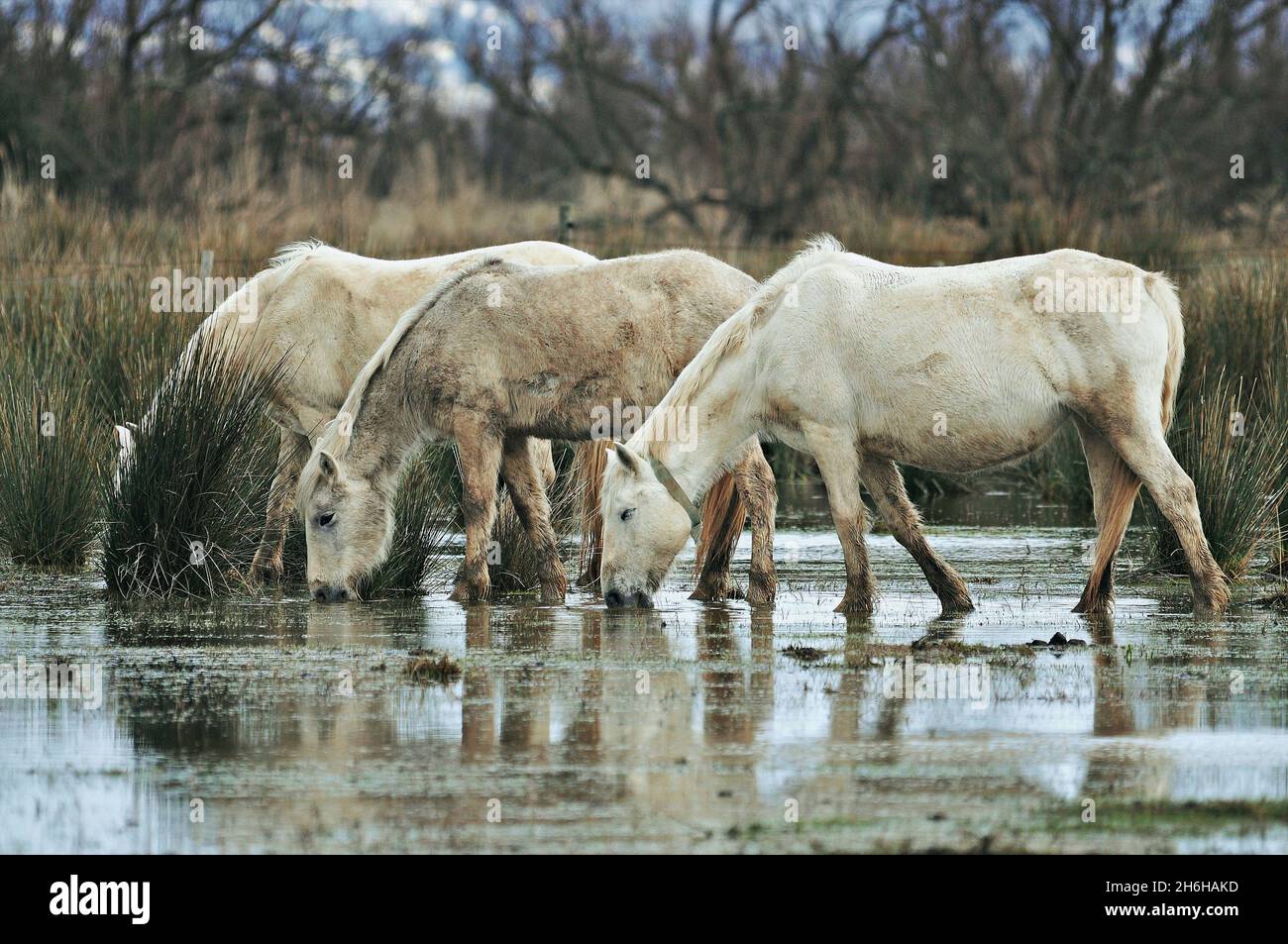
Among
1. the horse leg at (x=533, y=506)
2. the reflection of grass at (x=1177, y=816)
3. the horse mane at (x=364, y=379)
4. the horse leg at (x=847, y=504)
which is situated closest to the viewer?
the reflection of grass at (x=1177, y=816)

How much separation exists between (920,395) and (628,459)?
4.82 ft

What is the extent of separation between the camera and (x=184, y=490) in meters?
9.62

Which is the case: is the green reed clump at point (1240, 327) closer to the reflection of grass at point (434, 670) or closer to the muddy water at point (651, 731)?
the muddy water at point (651, 731)

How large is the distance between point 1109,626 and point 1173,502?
0.82m

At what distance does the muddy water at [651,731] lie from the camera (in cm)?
484

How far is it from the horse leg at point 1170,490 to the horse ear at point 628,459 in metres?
2.29

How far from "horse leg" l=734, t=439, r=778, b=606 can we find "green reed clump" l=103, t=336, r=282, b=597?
2.69m

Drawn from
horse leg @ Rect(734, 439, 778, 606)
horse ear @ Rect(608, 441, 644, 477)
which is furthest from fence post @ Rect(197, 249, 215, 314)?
horse ear @ Rect(608, 441, 644, 477)

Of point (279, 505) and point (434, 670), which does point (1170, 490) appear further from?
point (279, 505)

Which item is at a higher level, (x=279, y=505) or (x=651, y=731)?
(x=279, y=505)

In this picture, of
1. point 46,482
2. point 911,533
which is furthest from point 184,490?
point 911,533

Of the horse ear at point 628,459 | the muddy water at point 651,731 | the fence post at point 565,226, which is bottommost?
the muddy water at point 651,731

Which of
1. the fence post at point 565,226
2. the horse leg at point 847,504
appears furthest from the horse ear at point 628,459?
the fence post at point 565,226

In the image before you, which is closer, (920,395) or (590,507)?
(920,395)
